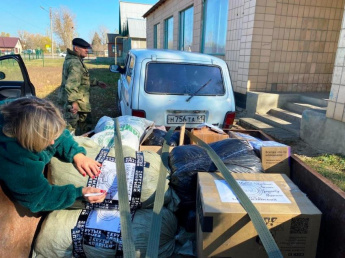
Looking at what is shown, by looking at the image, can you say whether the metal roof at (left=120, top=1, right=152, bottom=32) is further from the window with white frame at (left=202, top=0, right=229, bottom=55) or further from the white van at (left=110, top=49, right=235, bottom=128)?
the white van at (left=110, top=49, right=235, bottom=128)

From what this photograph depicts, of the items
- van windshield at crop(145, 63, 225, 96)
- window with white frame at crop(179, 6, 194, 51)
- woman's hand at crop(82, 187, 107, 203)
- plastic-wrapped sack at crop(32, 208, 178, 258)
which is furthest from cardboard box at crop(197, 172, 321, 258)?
window with white frame at crop(179, 6, 194, 51)

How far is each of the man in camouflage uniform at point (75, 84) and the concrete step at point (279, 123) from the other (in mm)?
4091

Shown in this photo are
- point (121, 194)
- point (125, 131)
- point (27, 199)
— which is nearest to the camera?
point (27, 199)

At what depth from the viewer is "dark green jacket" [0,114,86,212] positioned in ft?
4.47

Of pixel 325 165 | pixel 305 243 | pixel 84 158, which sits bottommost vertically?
pixel 325 165

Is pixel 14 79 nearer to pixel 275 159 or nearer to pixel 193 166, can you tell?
pixel 193 166

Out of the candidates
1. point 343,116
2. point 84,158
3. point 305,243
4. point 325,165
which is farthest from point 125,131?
point 343,116

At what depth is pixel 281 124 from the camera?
5.91m

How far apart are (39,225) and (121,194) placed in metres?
0.66

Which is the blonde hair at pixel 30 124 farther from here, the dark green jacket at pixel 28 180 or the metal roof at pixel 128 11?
the metal roof at pixel 128 11

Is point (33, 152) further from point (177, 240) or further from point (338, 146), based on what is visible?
point (338, 146)

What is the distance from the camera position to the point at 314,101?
6.37 m

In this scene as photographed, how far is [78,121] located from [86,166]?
3.67 meters

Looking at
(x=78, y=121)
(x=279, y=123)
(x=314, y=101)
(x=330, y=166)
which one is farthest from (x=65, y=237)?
(x=314, y=101)
